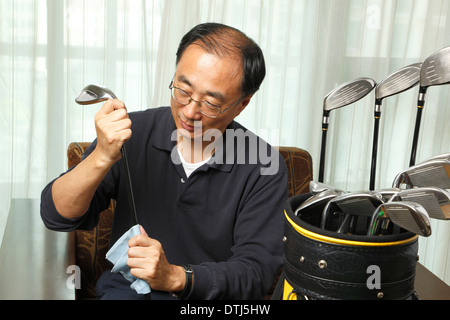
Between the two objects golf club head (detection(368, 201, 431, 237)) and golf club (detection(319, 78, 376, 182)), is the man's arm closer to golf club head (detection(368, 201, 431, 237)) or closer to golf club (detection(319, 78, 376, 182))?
golf club (detection(319, 78, 376, 182))

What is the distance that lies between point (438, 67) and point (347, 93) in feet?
0.75

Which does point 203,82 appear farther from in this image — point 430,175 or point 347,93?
point 430,175

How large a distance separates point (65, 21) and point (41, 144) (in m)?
0.55

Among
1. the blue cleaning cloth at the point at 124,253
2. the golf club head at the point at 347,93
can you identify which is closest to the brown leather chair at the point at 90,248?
the blue cleaning cloth at the point at 124,253

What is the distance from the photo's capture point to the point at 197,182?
60.1 inches

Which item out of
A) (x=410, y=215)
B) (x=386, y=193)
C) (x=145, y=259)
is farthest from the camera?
(x=145, y=259)

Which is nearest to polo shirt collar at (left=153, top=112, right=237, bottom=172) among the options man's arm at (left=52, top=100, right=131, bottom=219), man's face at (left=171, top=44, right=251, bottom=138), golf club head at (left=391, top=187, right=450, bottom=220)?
man's face at (left=171, top=44, right=251, bottom=138)

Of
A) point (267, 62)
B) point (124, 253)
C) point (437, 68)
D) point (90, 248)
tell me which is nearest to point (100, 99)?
point (124, 253)

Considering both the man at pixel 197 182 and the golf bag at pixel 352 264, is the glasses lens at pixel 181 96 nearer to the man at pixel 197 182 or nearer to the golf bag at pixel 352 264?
the man at pixel 197 182

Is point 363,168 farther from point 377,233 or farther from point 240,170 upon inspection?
point 377,233

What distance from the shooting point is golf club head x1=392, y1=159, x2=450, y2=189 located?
101 centimetres

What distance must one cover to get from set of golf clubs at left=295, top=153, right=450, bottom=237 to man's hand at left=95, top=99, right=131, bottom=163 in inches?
17.9

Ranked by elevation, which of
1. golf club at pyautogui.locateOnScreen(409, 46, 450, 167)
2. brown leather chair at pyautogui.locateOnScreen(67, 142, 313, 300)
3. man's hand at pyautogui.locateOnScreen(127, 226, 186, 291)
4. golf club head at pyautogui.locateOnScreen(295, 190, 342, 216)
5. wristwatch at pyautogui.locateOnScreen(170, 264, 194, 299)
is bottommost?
brown leather chair at pyautogui.locateOnScreen(67, 142, 313, 300)

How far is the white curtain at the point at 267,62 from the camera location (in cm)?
223
